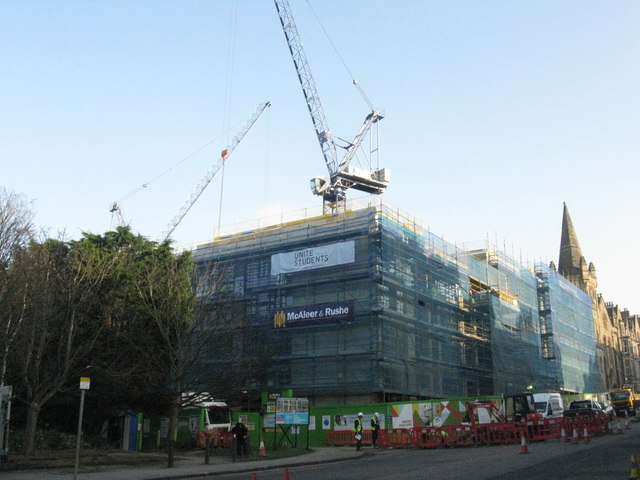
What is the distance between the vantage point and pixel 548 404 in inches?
1439

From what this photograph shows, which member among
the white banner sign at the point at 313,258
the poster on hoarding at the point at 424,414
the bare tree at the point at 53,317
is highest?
the white banner sign at the point at 313,258

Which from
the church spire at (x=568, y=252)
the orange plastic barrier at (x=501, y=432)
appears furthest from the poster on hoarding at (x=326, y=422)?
the church spire at (x=568, y=252)

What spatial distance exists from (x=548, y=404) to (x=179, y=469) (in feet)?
72.0

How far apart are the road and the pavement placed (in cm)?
108

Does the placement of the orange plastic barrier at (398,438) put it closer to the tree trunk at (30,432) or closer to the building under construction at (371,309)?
the building under construction at (371,309)

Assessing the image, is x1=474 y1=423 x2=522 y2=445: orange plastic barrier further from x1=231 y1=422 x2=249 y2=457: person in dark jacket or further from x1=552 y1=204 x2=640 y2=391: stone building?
x1=552 y1=204 x2=640 y2=391: stone building

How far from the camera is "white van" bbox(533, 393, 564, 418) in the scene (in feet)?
118

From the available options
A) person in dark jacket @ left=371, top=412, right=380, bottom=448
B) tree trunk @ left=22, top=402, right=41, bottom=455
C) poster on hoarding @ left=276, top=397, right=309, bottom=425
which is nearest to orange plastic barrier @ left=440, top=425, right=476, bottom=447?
person in dark jacket @ left=371, top=412, right=380, bottom=448

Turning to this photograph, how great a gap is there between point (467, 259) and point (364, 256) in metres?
14.3

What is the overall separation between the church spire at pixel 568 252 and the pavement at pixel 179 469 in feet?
341

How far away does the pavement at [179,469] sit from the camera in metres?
20.9

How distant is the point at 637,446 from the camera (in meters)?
23.1

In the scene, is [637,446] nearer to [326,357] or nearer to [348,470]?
[348,470]

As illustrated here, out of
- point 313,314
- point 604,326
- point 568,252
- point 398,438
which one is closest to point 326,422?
point 398,438
